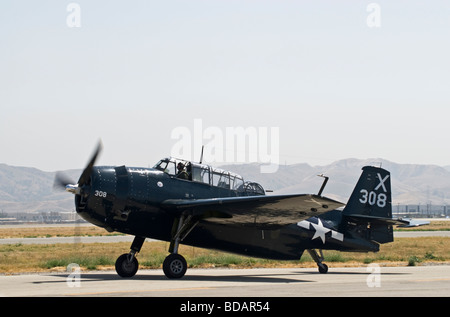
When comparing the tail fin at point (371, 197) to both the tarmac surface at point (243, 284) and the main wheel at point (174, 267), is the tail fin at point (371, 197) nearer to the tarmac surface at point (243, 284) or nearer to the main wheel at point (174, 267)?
the tarmac surface at point (243, 284)

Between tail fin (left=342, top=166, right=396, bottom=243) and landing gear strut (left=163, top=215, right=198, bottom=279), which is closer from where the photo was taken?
landing gear strut (left=163, top=215, right=198, bottom=279)

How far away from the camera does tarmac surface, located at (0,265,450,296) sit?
16.2 metres

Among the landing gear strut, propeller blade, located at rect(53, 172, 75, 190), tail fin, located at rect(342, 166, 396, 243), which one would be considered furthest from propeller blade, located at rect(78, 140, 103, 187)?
tail fin, located at rect(342, 166, 396, 243)

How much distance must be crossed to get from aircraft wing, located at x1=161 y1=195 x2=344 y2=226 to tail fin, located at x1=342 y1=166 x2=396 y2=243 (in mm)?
3935

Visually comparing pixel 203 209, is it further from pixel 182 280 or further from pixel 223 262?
pixel 223 262

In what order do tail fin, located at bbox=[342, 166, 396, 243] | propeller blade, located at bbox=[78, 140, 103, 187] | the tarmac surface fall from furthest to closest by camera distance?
tail fin, located at bbox=[342, 166, 396, 243] → propeller blade, located at bbox=[78, 140, 103, 187] → the tarmac surface

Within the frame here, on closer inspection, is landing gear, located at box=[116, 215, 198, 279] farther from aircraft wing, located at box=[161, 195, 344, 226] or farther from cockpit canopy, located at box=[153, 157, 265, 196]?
cockpit canopy, located at box=[153, 157, 265, 196]

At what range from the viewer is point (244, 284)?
755 inches

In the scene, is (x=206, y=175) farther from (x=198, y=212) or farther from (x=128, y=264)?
(x=128, y=264)

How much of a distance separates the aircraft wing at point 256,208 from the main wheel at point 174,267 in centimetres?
142

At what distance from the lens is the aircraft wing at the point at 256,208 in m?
19.4

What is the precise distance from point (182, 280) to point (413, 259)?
12780 mm
